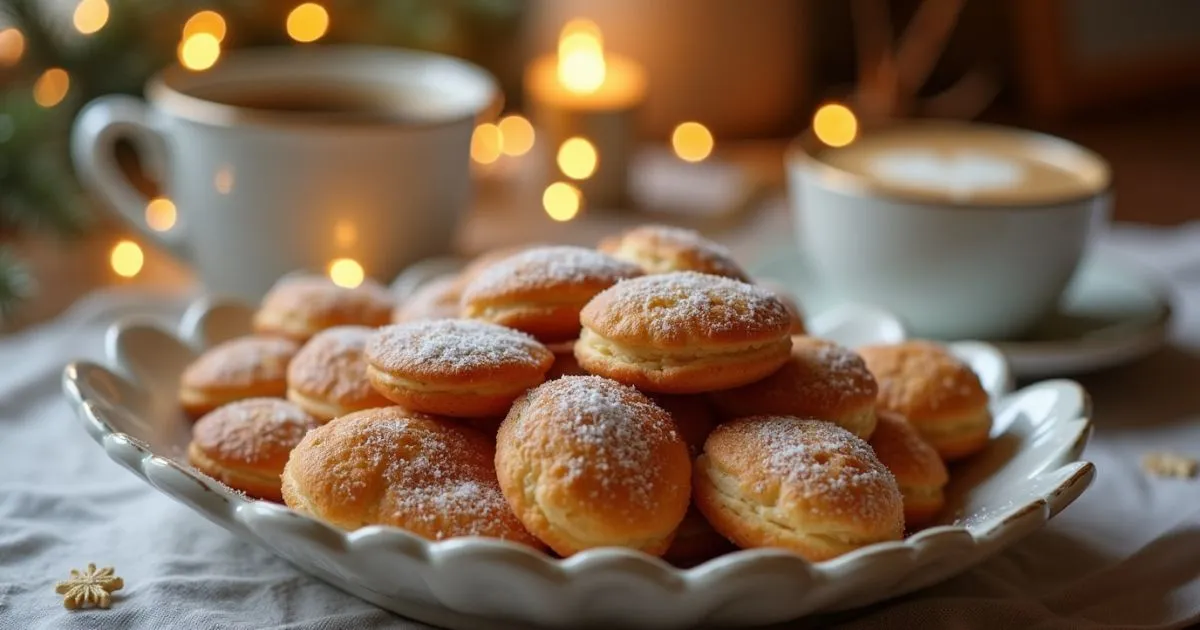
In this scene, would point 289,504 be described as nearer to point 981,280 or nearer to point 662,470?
point 662,470

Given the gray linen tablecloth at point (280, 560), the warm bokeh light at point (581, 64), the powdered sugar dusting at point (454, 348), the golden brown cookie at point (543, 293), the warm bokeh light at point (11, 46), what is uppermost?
the warm bokeh light at point (11, 46)

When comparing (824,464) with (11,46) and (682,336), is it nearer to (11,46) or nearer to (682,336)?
(682,336)

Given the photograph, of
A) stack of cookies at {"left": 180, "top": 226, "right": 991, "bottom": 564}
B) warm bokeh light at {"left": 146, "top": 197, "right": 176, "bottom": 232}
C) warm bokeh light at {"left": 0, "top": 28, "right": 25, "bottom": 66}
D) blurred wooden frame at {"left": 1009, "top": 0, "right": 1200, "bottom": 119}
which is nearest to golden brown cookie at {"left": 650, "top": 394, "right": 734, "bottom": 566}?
stack of cookies at {"left": 180, "top": 226, "right": 991, "bottom": 564}

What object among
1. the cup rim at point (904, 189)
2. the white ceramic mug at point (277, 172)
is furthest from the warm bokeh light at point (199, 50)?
the cup rim at point (904, 189)

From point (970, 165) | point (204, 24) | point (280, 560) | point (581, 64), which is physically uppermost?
point (204, 24)

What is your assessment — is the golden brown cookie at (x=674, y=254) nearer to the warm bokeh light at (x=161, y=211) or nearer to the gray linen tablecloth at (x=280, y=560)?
the gray linen tablecloth at (x=280, y=560)

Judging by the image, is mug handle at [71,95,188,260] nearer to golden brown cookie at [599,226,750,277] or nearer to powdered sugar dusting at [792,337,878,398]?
golden brown cookie at [599,226,750,277]

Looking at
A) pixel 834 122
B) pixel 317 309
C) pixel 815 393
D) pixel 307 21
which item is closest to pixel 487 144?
pixel 307 21
